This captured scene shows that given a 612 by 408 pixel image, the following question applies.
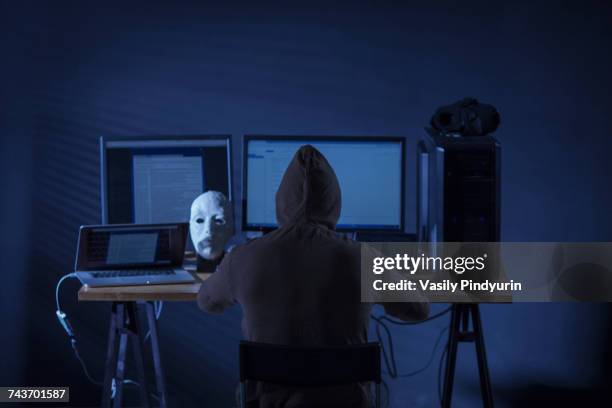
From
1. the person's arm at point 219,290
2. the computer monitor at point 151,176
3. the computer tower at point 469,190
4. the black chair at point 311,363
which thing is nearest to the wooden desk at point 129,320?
the person's arm at point 219,290

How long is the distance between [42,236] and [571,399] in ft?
7.58

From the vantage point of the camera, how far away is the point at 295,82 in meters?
3.26

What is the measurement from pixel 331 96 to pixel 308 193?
1271 millimetres

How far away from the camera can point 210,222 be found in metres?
2.65

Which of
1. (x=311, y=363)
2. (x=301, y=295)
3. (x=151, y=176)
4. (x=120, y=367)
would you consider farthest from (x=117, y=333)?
(x=311, y=363)

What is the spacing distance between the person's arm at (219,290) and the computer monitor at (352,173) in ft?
2.51

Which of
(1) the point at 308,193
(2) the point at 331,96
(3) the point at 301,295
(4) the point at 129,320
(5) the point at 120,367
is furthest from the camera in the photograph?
(2) the point at 331,96

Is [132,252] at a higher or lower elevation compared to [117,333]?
higher

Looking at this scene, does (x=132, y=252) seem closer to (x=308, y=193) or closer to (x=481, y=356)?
(x=308, y=193)

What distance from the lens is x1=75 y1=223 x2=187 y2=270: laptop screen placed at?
8.64 ft

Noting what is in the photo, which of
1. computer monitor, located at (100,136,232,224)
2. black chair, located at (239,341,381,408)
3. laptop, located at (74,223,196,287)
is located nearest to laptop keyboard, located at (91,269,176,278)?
laptop, located at (74,223,196,287)

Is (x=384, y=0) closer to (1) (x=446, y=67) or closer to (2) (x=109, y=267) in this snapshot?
(1) (x=446, y=67)

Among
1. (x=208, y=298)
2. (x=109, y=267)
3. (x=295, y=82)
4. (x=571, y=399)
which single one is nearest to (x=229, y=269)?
(x=208, y=298)

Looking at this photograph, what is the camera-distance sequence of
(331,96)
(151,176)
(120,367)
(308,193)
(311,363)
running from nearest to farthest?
(311,363) < (308,193) < (120,367) < (151,176) < (331,96)
